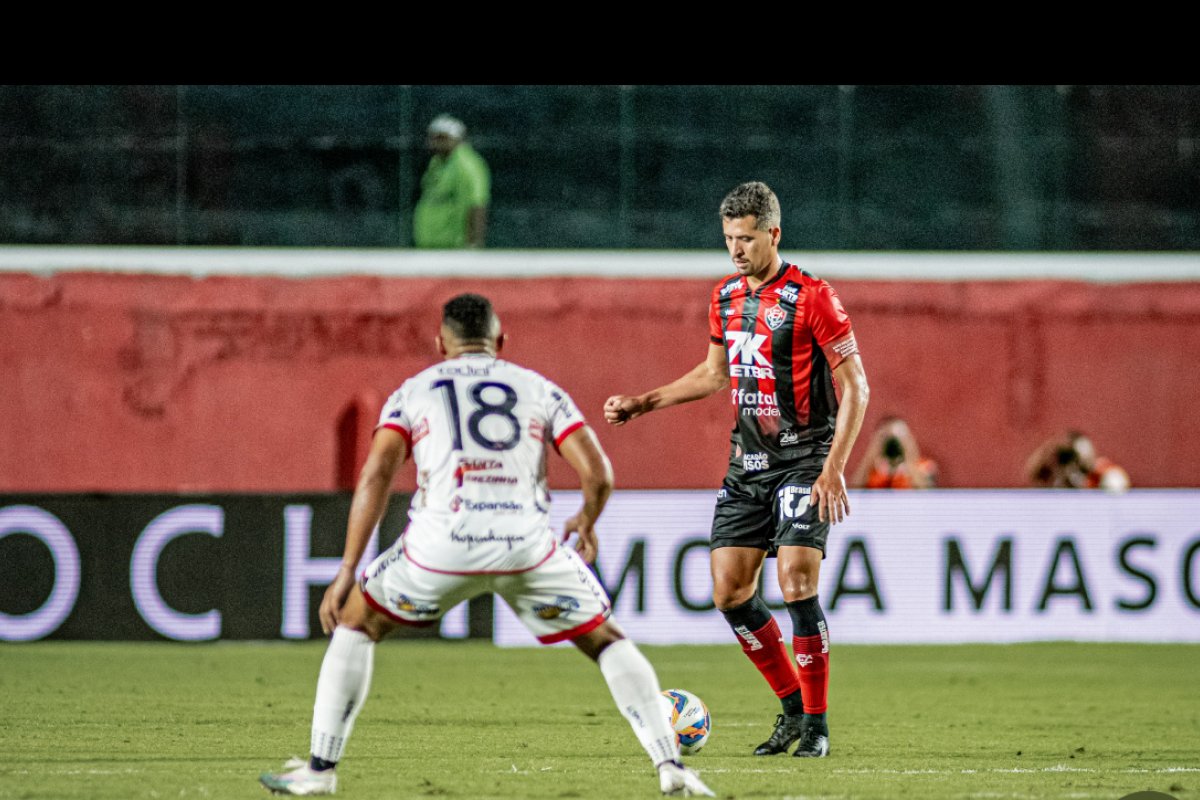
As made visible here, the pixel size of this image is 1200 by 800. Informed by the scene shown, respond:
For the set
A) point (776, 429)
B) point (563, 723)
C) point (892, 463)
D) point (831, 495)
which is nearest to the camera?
point (831, 495)

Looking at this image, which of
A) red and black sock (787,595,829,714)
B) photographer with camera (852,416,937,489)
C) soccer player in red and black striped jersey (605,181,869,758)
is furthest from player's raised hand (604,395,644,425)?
photographer with camera (852,416,937,489)

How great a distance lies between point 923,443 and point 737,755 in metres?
10.2

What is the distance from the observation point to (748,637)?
25.1ft

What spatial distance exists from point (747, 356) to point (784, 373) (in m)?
0.19

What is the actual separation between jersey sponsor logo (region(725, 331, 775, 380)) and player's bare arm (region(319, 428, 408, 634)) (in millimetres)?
2123

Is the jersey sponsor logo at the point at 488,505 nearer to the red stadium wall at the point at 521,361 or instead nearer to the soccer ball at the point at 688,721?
the soccer ball at the point at 688,721

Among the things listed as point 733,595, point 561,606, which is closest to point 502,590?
point 561,606

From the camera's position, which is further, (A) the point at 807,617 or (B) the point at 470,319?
(A) the point at 807,617

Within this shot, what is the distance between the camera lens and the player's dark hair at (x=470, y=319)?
610 cm

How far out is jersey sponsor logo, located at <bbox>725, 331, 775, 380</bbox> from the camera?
760 centimetres

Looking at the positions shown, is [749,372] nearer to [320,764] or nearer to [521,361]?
[320,764]

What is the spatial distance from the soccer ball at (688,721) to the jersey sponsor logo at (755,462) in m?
0.99

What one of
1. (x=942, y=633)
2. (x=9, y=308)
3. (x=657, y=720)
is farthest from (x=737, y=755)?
(x=9, y=308)
